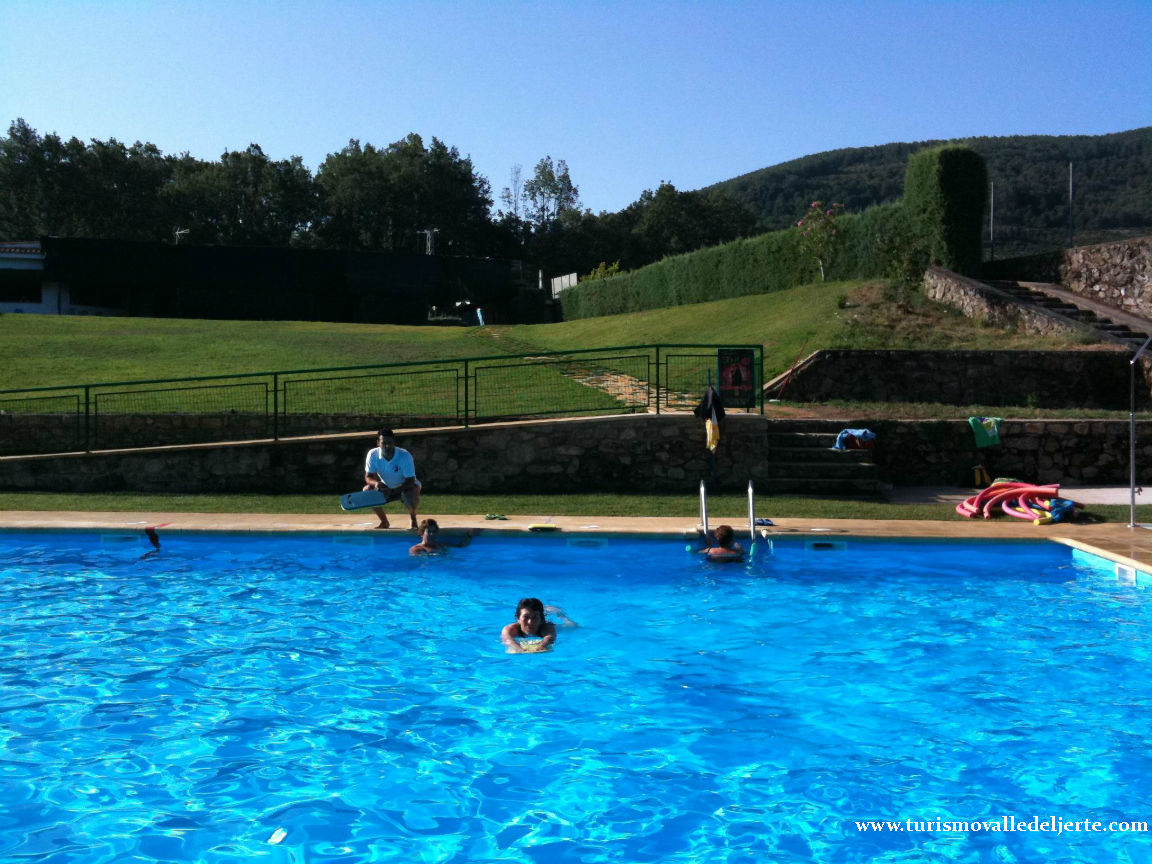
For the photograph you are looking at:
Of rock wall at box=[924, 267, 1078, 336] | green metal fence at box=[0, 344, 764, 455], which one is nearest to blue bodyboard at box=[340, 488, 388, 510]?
green metal fence at box=[0, 344, 764, 455]

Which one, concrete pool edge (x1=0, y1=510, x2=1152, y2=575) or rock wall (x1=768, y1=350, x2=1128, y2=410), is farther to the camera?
rock wall (x1=768, y1=350, x2=1128, y2=410)

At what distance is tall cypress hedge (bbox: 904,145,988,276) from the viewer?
25.3 meters

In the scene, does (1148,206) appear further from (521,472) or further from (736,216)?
(521,472)

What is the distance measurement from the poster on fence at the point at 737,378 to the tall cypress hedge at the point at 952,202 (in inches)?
432

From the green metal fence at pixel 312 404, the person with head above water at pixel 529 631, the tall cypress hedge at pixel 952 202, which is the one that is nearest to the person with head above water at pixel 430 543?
the person with head above water at pixel 529 631

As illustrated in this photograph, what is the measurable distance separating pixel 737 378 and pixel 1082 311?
10.5 metres

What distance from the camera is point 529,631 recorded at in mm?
9523

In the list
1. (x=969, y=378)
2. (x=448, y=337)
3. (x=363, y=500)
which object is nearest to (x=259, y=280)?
(x=448, y=337)

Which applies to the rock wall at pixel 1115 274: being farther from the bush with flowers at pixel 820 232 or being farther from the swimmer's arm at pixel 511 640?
the swimmer's arm at pixel 511 640

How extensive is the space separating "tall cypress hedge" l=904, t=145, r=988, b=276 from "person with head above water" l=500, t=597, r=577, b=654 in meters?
20.3

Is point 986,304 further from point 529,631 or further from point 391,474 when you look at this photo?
point 529,631

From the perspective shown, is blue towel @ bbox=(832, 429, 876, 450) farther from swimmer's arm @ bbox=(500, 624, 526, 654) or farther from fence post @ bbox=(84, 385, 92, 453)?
fence post @ bbox=(84, 385, 92, 453)

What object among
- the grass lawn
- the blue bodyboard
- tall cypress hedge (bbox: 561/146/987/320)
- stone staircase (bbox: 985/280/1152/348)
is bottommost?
the grass lawn

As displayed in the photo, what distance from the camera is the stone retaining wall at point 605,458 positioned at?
16.9 metres
